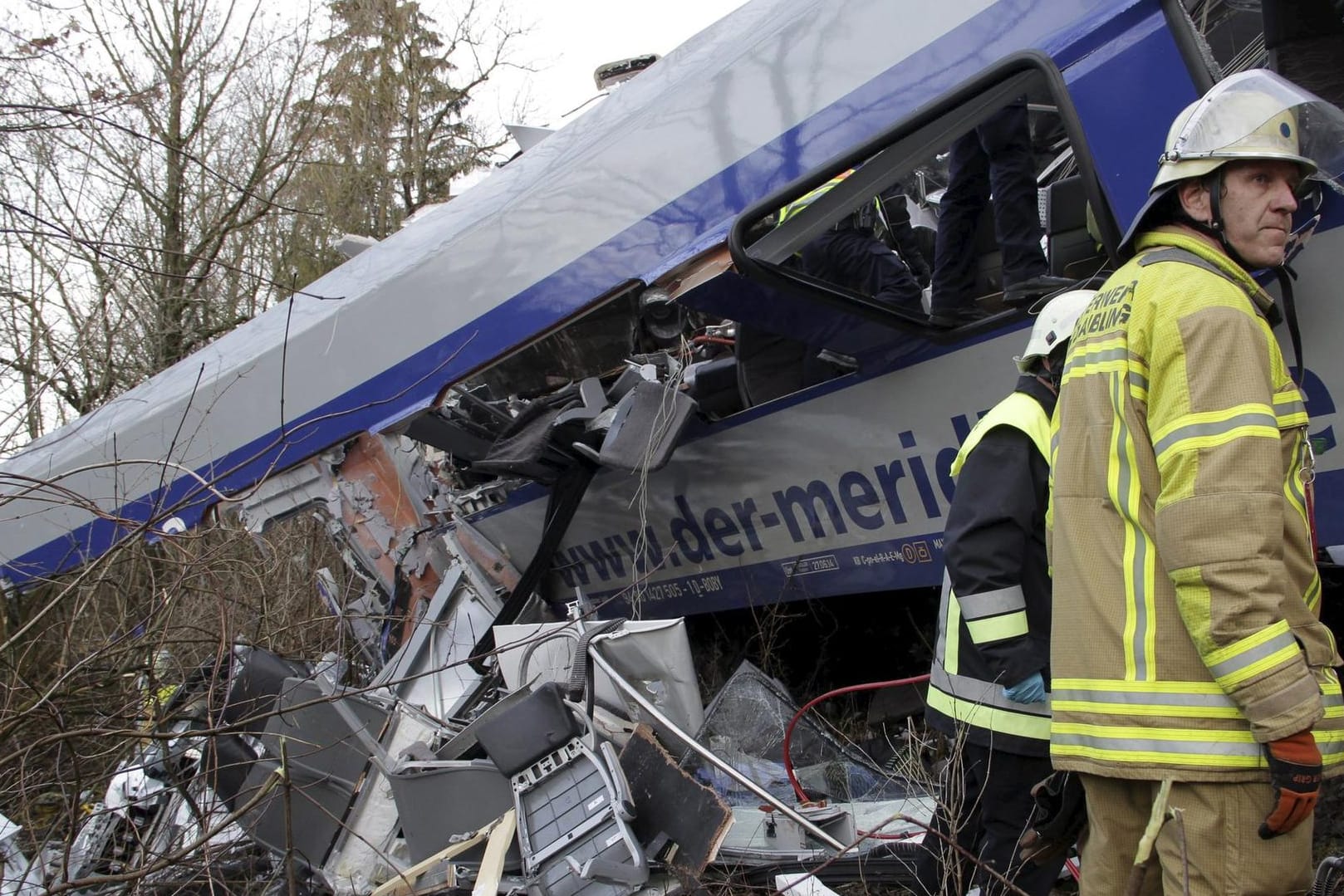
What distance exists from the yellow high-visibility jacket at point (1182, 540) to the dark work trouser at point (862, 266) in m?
1.72

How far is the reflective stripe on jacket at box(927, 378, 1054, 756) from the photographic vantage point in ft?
6.98

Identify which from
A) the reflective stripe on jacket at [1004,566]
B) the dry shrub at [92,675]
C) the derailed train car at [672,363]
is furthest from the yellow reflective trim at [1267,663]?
the dry shrub at [92,675]

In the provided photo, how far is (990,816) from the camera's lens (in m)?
2.26

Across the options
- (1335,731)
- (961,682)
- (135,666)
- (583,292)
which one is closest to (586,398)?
(583,292)

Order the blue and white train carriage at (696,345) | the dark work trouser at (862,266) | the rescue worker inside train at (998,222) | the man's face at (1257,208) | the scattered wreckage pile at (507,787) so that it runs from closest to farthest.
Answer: the man's face at (1257,208) → the blue and white train carriage at (696,345) → the scattered wreckage pile at (507,787) → the rescue worker inside train at (998,222) → the dark work trouser at (862,266)

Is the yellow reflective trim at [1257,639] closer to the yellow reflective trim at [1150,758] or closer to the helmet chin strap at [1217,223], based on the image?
the yellow reflective trim at [1150,758]

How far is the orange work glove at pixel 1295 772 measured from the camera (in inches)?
61.3

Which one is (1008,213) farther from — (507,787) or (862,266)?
(507,787)

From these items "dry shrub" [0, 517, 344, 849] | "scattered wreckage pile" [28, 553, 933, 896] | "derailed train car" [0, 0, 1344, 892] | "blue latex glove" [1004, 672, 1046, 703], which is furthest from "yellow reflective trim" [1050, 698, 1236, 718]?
"dry shrub" [0, 517, 344, 849]

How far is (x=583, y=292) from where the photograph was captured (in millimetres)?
3740

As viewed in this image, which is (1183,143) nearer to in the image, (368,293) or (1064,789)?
(1064,789)

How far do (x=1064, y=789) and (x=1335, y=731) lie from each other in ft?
1.62

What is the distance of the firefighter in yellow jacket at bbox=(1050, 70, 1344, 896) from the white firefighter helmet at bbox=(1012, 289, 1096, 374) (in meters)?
0.33

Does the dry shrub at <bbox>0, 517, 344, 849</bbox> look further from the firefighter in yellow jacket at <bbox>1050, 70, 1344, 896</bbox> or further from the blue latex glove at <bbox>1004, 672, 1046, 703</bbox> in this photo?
the firefighter in yellow jacket at <bbox>1050, 70, 1344, 896</bbox>
